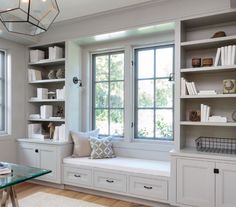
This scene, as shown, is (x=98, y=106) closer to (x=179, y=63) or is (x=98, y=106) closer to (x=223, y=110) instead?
(x=179, y=63)

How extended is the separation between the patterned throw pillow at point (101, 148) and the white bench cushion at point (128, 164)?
0.11 metres

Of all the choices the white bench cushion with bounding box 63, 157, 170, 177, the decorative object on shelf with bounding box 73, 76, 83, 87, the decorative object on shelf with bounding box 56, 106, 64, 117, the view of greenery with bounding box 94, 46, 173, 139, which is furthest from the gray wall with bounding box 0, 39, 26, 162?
the view of greenery with bounding box 94, 46, 173, 139

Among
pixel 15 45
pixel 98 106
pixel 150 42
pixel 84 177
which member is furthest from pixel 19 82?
pixel 150 42

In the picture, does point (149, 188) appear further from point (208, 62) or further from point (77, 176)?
point (208, 62)

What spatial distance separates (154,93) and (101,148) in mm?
1219

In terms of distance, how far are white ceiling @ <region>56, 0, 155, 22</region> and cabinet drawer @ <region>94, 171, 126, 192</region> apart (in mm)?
2385

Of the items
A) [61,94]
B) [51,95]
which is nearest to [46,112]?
[51,95]

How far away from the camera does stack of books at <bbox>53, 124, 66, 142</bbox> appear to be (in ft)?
12.8

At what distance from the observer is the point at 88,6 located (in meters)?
3.29

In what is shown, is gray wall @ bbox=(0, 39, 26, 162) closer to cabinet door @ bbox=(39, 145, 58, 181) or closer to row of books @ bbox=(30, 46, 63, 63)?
row of books @ bbox=(30, 46, 63, 63)

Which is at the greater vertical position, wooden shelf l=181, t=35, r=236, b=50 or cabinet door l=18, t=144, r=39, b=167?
wooden shelf l=181, t=35, r=236, b=50

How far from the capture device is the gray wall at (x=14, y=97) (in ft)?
13.3

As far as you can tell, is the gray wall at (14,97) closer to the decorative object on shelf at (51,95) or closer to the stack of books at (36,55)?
the stack of books at (36,55)

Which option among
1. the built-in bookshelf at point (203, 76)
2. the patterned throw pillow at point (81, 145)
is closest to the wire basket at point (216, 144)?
the built-in bookshelf at point (203, 76)
